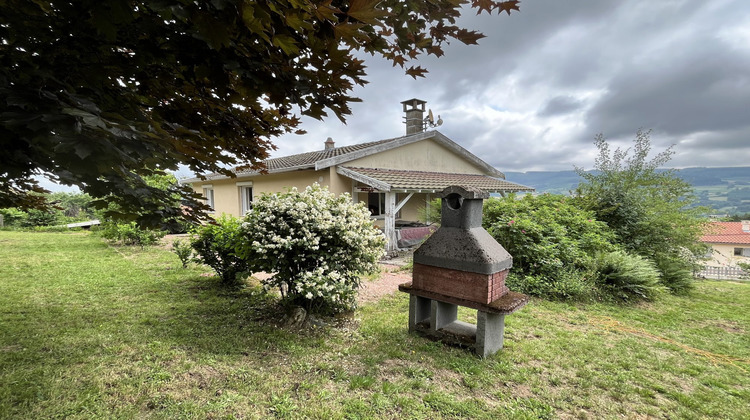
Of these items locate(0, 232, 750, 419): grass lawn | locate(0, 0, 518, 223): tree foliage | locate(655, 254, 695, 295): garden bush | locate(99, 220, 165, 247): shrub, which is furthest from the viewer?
locate(99, 220, 165, 247): shrub

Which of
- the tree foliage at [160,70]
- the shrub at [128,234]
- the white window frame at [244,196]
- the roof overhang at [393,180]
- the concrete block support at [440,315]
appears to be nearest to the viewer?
the tree foliage at [160,70]

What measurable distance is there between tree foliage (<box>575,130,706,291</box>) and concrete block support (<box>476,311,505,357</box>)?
7098 millimetres

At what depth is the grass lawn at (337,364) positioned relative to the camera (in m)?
2.63

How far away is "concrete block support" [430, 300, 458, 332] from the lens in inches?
155

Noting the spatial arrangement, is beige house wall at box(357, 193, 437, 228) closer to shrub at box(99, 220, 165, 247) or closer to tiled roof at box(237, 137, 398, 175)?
tiled roof at box(237, 137, 398, 175)

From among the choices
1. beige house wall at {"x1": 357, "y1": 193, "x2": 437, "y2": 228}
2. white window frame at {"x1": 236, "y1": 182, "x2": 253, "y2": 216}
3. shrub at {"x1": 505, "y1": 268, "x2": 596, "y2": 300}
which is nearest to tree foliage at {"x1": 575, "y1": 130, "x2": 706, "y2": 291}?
shrub at {"x1": 505, "y1": 268, "x2": 596, "y2": 300}

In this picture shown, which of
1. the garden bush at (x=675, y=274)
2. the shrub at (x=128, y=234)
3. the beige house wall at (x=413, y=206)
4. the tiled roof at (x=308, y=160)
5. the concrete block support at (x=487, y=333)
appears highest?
the tiled roof at (x=308, y=160)

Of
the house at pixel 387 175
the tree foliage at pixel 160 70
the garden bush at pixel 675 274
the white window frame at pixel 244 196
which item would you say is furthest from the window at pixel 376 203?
the tree foliage at pixel 160 70

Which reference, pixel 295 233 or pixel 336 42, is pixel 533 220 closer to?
pixel 295 233

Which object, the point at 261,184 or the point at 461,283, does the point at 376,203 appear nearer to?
the point at 261,184

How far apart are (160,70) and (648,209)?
37.3 ft

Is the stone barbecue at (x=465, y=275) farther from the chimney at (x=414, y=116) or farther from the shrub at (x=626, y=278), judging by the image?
the chimney at (x=414, y=116)

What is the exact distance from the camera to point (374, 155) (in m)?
12.5

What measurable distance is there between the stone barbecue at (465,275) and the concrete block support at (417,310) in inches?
5.5
